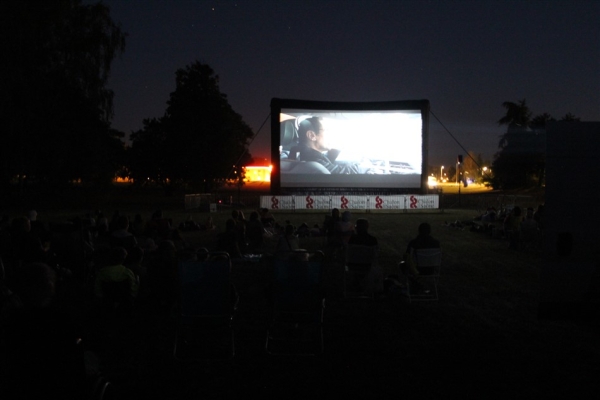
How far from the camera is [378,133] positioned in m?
24.6

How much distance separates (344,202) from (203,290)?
66.3 feet

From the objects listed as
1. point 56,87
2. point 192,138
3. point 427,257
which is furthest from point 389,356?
point 192,138

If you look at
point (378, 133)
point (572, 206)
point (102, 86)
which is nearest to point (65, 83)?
point (102, 86)

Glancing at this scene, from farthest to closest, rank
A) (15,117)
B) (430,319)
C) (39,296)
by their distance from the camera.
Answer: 1. (15,117)
2. (430,319)
3. (39,296)

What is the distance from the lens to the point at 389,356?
442cm

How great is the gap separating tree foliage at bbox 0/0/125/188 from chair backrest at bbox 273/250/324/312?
1992 cm

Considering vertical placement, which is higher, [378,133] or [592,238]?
[378,133]

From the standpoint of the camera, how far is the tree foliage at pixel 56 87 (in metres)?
20.9

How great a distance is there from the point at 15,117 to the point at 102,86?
404 cm

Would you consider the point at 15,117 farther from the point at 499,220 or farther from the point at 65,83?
the point at 499,220

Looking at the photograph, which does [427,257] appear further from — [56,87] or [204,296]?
[56,87]

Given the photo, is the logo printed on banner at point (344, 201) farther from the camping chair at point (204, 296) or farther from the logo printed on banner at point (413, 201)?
the camping chair at point (204, 296)

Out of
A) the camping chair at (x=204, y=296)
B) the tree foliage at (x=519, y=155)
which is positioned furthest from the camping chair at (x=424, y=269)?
the tree foliage at (x=519, y=155)

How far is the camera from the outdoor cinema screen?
24.4m
